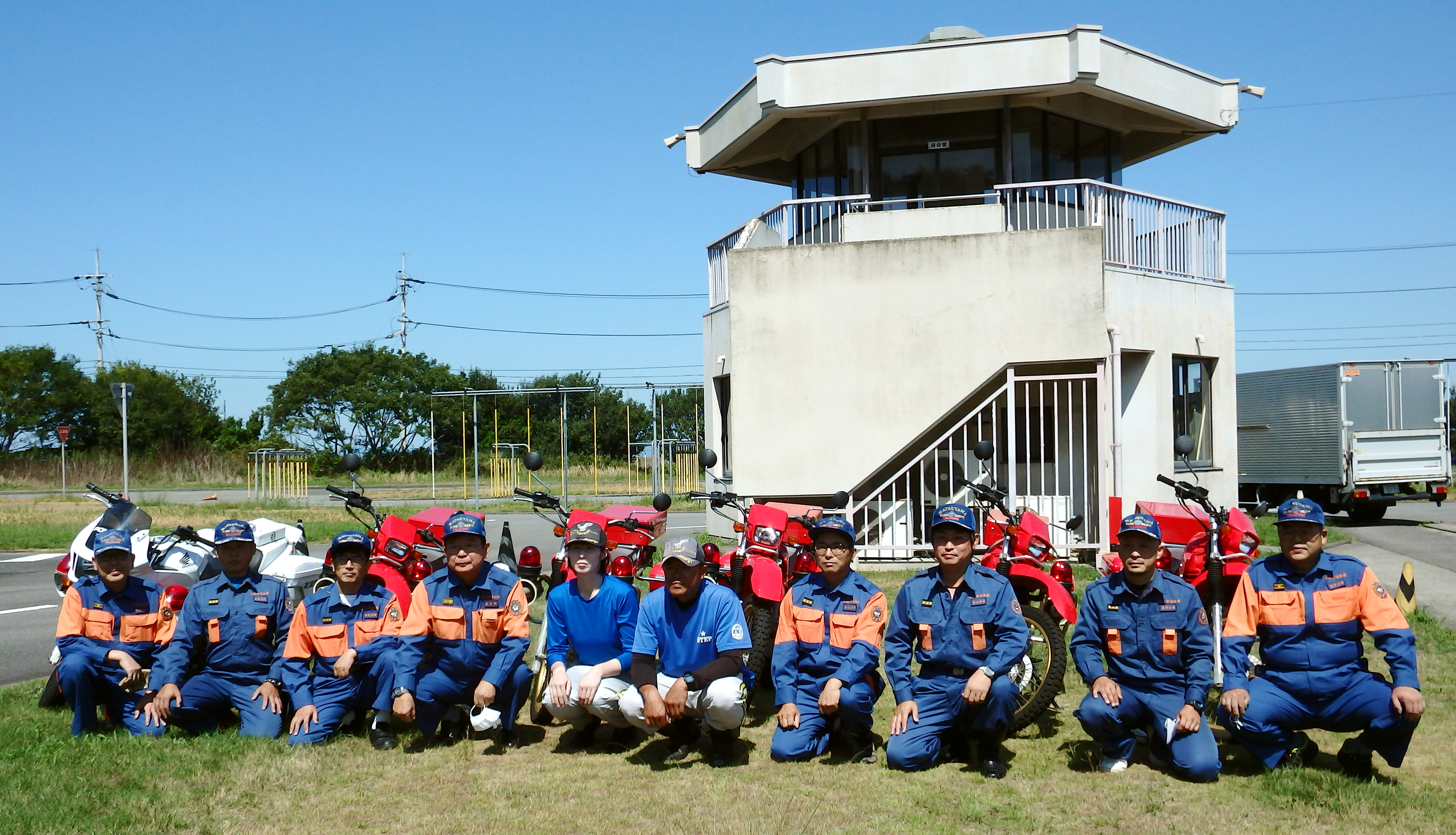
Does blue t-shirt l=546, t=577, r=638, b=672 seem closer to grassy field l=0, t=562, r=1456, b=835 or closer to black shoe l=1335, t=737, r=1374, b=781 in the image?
grassy field l=0, t=562, r=1456, b=835

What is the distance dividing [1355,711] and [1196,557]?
1.69 meters

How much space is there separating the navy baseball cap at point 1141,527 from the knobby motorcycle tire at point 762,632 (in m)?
2.30

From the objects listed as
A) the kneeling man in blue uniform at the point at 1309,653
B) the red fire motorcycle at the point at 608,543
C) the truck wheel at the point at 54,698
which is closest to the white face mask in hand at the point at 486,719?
the red fire motorcycle at the point at 608,543

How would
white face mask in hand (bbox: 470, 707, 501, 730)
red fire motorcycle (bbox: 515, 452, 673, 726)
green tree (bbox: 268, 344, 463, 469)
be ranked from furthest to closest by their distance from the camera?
green tree (bbox: 268, 344, 463, 469)
red fire motorcycle (bbox: 515, 452, 673, 726)
white face mask in hand (bbox: 470, 707, 501, 730)

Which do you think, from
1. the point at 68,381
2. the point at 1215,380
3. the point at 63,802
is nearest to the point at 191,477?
the point at 68,381

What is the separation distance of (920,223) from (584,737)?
10.8m

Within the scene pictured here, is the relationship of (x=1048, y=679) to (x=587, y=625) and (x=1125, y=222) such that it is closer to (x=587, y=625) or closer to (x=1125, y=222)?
(x=587, y=625)

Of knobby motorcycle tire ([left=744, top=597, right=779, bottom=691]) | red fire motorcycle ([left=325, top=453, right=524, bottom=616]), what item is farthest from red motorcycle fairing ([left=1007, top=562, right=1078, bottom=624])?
red fire motorcycle ([left=325, top=453, right=524, bottom=616])

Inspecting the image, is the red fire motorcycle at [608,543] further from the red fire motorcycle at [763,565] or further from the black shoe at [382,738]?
the black shoe at [382,738]

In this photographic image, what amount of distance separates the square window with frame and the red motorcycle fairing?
9.56 metres

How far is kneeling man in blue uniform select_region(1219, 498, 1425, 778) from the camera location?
5.26 meters

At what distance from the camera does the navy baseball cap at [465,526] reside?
6.39 m

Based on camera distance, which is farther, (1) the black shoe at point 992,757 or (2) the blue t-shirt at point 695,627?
(2) the blue t-shirt at point 695,627

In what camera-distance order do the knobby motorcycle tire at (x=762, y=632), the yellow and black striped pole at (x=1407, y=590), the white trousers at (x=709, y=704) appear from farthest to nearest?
the yellow and black striped pole at (x=1407, y=590) → the knobby motorcycle tire at (x=762, y=632) → the white trousers at (x=709, y=704)
